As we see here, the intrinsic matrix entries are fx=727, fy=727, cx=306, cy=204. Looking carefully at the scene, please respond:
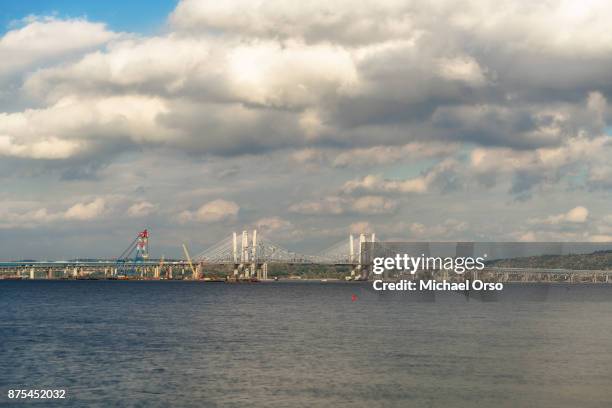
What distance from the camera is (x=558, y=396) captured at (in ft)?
152

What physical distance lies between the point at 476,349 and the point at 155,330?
40.4m

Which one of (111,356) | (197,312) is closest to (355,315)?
(197,312)

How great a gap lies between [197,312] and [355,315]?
27.9m

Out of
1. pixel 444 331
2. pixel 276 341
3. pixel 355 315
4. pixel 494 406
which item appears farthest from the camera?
pixel 355 315

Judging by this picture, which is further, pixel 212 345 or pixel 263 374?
pixel 212 345

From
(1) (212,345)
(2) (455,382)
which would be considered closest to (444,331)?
(1) (212,345)

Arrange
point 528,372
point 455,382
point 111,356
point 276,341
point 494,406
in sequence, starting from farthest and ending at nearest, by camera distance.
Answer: point 276,341
point 111,356
point 528,372
point 455,382
point 494,406

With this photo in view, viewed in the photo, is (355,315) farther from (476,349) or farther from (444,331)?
(476,349)

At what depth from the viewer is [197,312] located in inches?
4988

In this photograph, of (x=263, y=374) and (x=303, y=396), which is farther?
(x=263, y=374)

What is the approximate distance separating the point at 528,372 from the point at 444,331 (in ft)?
107

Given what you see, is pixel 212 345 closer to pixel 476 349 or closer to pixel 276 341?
pixel 276 341

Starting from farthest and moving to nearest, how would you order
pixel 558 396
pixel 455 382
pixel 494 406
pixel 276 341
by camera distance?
1. pixel 276 341
2. pixel 455 382
3. pixel 558 396
4. pixel 494 406

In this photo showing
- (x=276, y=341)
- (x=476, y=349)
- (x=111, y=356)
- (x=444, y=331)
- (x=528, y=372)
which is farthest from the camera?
(x=444, y=331)
